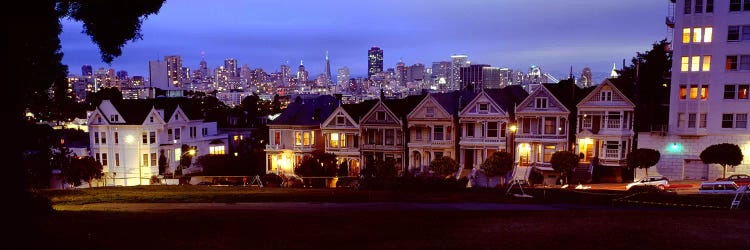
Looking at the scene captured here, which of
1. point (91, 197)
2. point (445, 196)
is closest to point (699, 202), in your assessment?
point (445, 196)

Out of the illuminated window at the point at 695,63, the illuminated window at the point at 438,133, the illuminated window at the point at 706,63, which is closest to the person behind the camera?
the illuminated window at the point at 706,63

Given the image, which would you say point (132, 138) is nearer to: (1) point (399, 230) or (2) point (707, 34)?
(1) point (399, 230)

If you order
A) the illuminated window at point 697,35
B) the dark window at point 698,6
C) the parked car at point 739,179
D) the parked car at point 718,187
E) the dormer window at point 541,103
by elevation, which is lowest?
the parked car at point 718,187

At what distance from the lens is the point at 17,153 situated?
1237 centimetres

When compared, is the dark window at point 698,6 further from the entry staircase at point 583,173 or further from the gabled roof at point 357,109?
the gabled roof at point 357,109

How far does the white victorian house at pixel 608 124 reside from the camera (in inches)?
1873

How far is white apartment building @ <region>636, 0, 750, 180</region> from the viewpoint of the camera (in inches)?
1722

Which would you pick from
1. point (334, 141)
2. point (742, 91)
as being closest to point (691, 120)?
point (742, 91)

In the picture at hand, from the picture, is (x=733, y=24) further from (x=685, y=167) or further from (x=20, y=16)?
(x=20, y=16)

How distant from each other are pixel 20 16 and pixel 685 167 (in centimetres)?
4738

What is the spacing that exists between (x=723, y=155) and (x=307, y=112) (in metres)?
37.5

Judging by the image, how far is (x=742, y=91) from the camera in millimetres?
44062

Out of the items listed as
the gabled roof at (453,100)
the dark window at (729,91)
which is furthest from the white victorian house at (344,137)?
the dark window at (729,91)

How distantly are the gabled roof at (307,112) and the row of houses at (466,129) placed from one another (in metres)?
0.11
